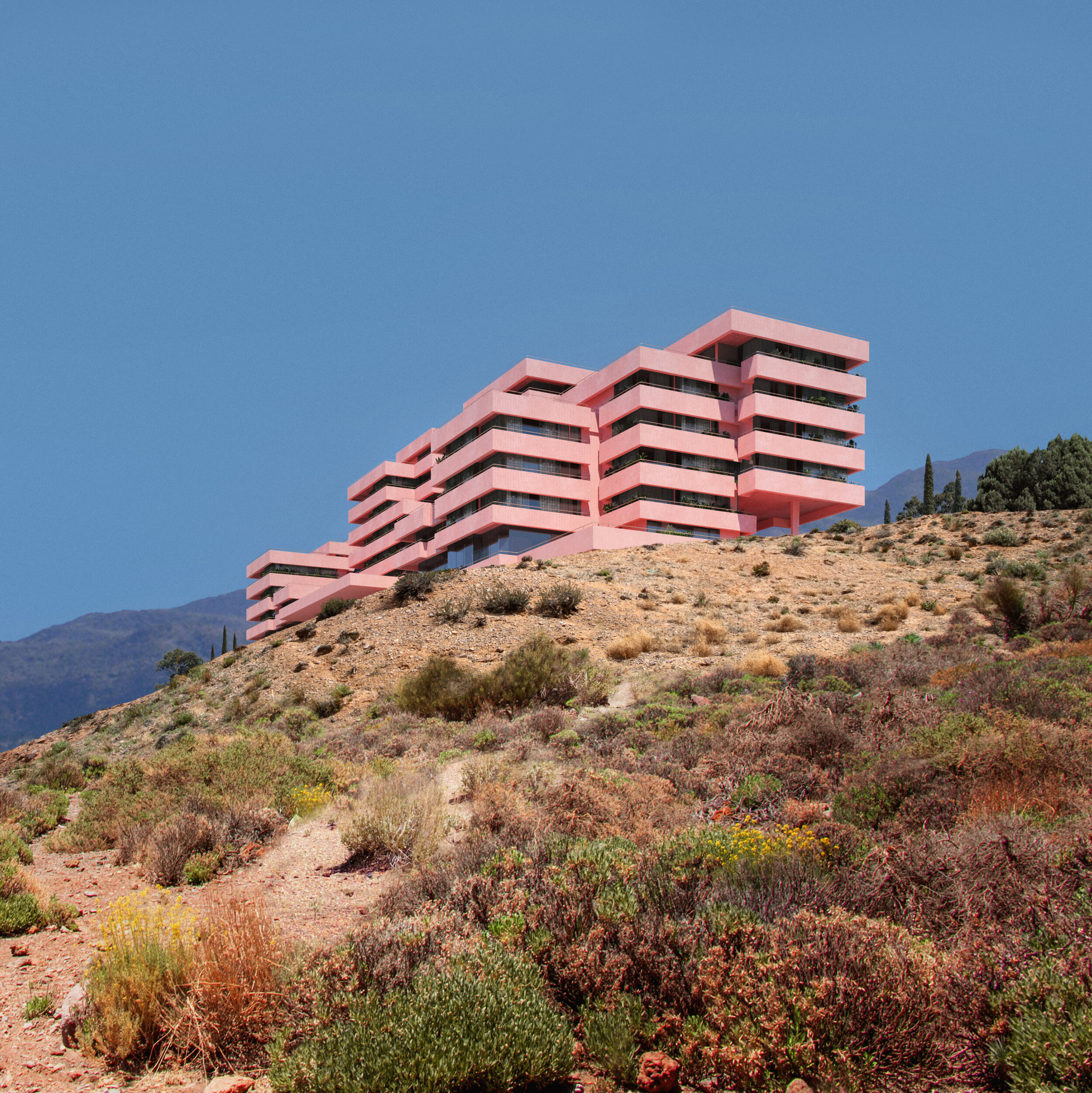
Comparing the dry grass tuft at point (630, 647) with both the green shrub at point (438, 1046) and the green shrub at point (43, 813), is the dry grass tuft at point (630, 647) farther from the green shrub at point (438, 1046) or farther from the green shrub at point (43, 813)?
the green shrub at point (438, 1046)

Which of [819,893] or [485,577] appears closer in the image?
[819,893]

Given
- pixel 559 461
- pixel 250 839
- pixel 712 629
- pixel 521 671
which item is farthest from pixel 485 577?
pixel 250 839

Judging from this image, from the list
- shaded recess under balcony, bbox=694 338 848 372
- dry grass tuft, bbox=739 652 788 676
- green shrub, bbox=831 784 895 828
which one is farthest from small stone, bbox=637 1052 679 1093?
shaded recess under balcony, bbox=694 338 848 372

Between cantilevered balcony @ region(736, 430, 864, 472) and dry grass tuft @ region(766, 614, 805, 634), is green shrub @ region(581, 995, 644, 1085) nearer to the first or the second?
dry grass tuft @ region(766, 614, 805, 634)

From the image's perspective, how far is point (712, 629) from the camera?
27.0 m

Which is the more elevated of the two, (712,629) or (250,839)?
(712,629)

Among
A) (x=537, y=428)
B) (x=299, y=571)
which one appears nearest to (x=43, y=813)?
(x=537, y=428)

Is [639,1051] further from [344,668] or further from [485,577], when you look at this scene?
[485,577]

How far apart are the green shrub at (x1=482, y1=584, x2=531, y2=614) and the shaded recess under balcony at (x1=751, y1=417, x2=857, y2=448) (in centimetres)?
2730

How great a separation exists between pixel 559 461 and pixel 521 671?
3838 cm

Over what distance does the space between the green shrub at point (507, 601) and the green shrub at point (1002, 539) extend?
21.3 m

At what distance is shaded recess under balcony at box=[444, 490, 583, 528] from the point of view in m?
55.5

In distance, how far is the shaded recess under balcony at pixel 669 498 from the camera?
174ft

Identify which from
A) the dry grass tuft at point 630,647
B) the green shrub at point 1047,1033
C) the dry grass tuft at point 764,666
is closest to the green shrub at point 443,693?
the dry grass tuft at point 630,647
